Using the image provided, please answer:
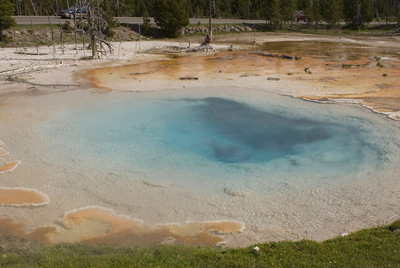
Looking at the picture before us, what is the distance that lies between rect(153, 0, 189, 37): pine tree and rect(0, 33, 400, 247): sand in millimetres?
3654

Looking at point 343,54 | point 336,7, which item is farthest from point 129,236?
point 336,7

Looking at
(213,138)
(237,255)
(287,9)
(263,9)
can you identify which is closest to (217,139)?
(213,138)

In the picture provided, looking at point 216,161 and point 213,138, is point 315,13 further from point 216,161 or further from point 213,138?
point 216,161

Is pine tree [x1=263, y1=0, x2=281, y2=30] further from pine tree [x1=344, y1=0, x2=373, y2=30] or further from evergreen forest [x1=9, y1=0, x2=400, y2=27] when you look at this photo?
pine tree [x1=344, y1=0, x2=373, y2=30]

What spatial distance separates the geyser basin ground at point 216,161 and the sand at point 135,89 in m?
0.06

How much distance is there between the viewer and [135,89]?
1599 centimetres

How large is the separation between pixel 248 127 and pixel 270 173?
341cm

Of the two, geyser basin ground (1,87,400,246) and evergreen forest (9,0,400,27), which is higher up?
evergreen forest (9,0,400,27)

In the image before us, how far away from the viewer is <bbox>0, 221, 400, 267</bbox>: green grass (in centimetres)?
485

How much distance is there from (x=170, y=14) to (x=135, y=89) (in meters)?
20.6

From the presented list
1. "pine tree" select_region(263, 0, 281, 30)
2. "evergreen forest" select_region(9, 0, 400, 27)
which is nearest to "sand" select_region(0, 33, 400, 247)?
"pine tree" select_region(263, 0, 281, 30)

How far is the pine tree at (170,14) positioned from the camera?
34.8 metres

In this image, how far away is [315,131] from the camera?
11461 mm

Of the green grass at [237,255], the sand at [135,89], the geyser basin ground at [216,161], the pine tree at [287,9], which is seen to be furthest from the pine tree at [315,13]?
the green grass at [237,255]
